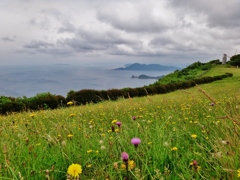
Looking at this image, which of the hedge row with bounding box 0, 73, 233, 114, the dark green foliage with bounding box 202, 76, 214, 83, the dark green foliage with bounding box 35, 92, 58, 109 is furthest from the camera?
the dark green foliage with bounding box 202, 76, 214, 83

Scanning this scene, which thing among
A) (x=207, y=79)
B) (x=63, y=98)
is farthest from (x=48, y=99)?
(x=207, y=79)

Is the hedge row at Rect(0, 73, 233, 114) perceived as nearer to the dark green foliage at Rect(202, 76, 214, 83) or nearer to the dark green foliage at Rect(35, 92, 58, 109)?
the dark green foliage at Rect(35, 92, 58, 109)

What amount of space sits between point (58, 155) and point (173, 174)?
1.15 metres

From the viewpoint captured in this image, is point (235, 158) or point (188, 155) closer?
point (235, 158)

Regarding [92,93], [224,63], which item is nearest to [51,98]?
[92,93]

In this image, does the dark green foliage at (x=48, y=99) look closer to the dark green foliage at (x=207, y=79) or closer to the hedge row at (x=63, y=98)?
the hedge row at (x=63, y=98)

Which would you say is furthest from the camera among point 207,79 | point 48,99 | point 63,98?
point 207,79

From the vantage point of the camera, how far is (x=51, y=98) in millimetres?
21172

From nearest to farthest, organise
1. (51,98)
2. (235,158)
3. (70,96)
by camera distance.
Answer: (235,158)
(51,98)
(70,96)

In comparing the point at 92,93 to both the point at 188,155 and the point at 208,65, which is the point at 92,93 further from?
the point at 208,65

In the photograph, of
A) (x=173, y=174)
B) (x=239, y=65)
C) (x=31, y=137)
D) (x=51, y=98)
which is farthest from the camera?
(x=239, y=65)

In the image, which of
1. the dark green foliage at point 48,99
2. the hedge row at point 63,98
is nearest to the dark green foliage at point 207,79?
the hedge row at point 63,98

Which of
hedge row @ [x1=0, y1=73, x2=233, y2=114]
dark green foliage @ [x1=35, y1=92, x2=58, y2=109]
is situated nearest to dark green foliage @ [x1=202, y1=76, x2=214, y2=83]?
hedge row @ [x1=0, y1=73, x2=233, y2=114]

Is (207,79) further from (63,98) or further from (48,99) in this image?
(48,99)
